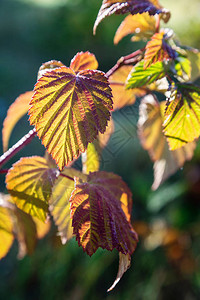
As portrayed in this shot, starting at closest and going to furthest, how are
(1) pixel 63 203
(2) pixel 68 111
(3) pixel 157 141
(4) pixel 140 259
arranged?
(2) pixel 68 111, (1) pixel 63 203, (3) pixel 157 141, (4) pixel 140 259

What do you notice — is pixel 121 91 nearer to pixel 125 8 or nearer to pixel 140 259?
pixel 125 8

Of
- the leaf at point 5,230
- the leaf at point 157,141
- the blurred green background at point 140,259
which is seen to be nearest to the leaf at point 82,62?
the leaf at point 157,141

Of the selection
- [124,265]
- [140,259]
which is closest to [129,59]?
[124,265]

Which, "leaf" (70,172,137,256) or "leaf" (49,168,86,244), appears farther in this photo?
"leaf" (49,168,86,244)

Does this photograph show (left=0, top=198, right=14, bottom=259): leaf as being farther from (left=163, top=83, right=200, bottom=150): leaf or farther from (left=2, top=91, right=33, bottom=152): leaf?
(left=163, top=83, right=200, bottom=150): leaf

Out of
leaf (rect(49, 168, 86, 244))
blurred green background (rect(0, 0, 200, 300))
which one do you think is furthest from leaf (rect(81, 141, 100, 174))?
blurred green background (rect(0, 0, 200, 300))

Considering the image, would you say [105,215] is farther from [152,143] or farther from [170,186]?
[170,186]
